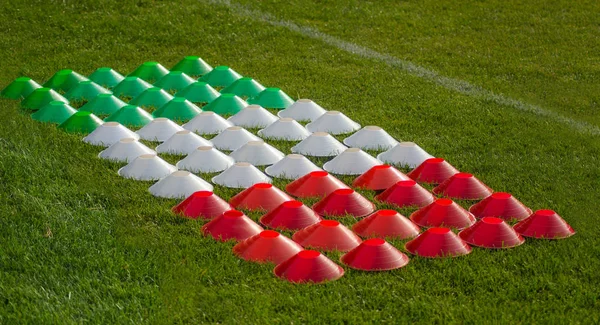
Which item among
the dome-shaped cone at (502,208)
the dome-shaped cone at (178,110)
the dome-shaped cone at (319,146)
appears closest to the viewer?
the dome-shaped cone at (502,208)

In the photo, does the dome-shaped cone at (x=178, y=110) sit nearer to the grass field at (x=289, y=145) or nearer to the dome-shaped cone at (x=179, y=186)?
the grass field at (x=289, y=145)

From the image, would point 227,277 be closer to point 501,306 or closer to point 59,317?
point 59,317

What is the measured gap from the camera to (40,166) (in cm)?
686

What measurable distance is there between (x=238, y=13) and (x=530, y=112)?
14.7 feet

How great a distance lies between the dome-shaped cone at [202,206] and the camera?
6.10 meters

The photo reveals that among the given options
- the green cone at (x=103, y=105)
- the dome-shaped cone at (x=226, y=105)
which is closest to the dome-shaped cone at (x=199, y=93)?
the dome-shaped cone at (x=226, y=105)

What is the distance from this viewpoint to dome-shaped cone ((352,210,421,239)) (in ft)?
19.1

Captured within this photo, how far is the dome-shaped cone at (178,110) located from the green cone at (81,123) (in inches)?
23.1

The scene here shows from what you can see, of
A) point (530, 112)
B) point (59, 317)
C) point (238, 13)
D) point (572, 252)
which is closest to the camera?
point (59, 317)

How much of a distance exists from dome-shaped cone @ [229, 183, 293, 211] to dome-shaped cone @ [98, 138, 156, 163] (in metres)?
1.18

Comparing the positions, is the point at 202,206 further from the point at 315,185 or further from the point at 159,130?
the point at 159,130

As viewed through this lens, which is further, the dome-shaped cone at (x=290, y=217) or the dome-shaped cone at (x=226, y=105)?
the dome-shaped cone at (x=226, y=105)

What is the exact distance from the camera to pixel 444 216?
236 inches

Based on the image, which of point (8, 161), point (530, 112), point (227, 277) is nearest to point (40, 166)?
point (8, 161)
